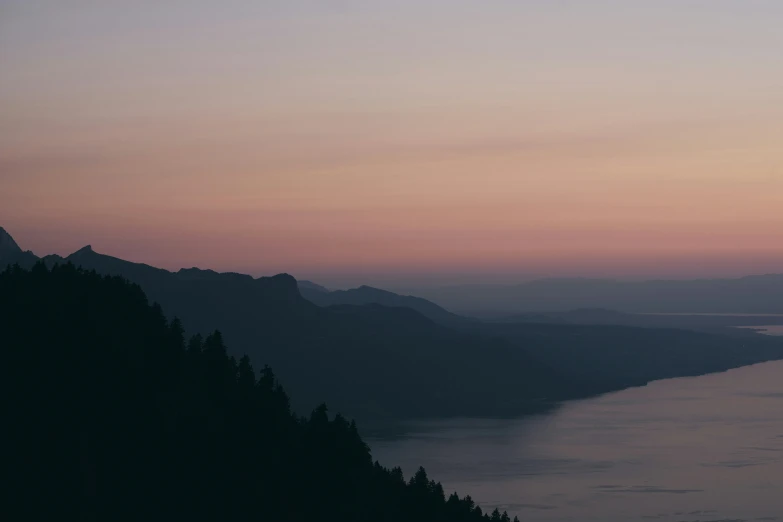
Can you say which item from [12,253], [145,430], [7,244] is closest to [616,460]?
[145,430]

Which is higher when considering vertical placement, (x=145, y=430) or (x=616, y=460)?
(x=145, y=430)

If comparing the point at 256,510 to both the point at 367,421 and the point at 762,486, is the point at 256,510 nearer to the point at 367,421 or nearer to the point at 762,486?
the point at 762,486

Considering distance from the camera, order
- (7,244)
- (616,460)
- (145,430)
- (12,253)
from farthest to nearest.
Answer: (7,244) → (12,253) → (616,460) → (145,430)

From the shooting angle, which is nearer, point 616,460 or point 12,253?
point 616,460

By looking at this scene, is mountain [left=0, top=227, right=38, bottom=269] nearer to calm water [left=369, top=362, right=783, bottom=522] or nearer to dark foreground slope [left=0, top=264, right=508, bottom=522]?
calm water [left=369, top=362, right=783, bottom=522]

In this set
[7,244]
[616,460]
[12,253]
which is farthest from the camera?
[7,244]

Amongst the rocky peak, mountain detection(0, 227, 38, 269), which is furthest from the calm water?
the rocky peak

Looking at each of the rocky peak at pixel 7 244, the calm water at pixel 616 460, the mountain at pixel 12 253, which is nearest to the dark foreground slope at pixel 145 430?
the calm water at pixel 616 460

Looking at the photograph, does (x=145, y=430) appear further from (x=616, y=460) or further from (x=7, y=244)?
(x=7, y=244)
